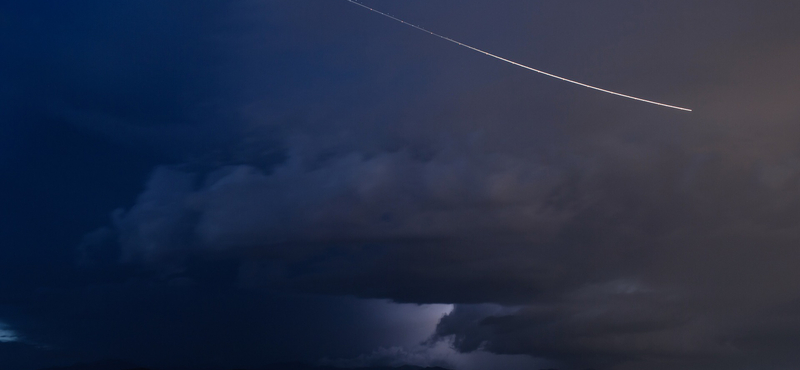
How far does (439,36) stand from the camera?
6347cm

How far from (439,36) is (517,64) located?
11844 mm

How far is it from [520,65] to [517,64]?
436 millimetres

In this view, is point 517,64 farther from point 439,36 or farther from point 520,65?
point 439,36

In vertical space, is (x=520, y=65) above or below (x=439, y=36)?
below

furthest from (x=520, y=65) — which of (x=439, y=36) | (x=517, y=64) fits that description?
(x=439, y=36)

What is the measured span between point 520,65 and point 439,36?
12.3 meters

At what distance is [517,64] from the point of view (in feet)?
200

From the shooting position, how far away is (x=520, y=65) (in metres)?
60.8

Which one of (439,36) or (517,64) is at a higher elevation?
(439,36)
